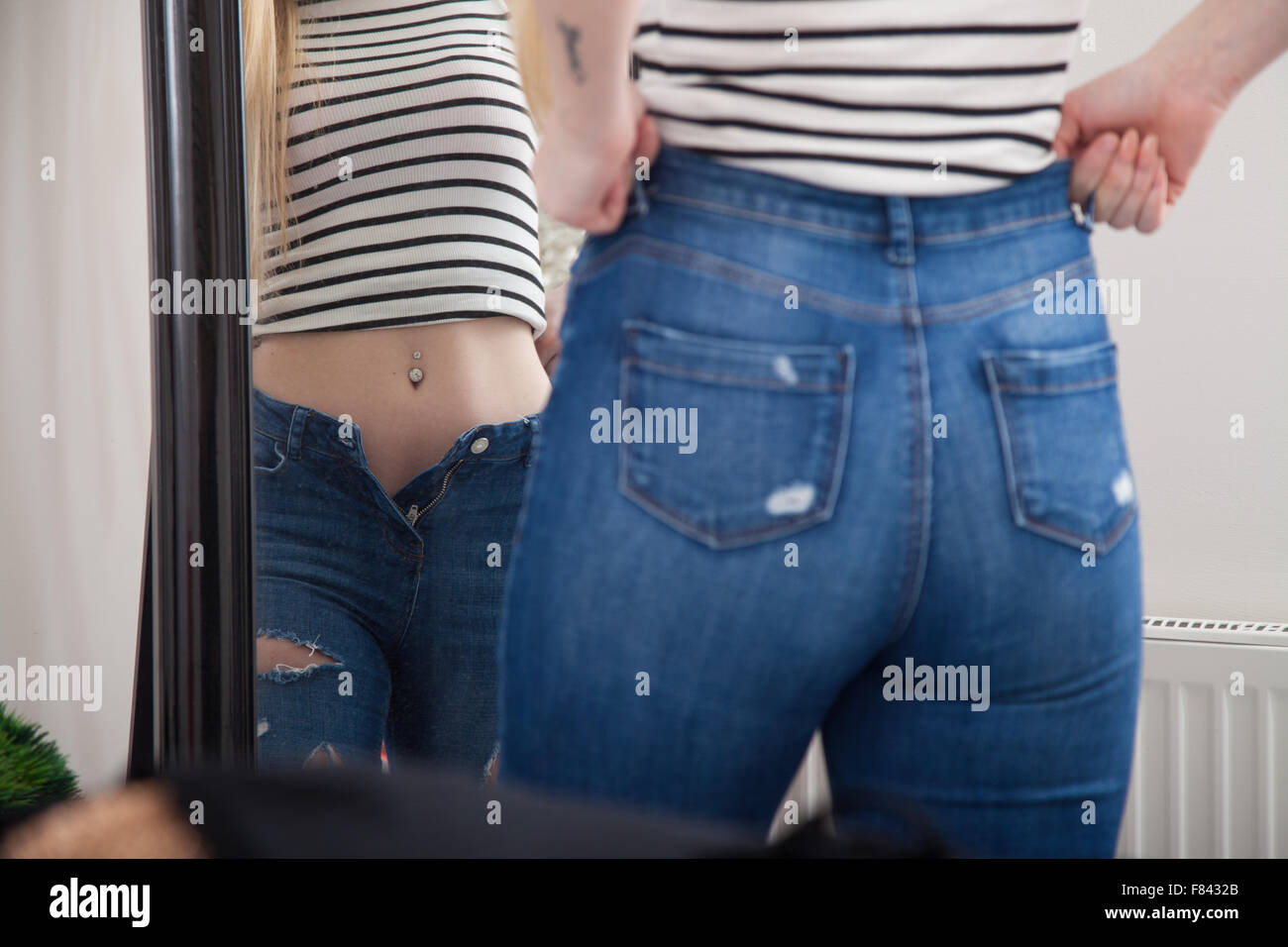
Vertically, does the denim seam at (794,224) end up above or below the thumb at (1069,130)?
below

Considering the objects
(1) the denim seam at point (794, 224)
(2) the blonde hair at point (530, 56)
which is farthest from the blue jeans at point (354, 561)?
(1) the denim seam at point (794, 224)

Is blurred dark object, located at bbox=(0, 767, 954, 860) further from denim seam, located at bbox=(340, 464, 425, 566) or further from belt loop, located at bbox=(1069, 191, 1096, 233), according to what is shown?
denim seam, located at bbox=(340, 464, 425, 566)

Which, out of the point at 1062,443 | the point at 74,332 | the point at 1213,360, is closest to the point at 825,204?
the point at 1062,443

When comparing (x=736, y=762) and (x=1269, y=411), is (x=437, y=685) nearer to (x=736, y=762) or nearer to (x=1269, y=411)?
(x=736, y=762)

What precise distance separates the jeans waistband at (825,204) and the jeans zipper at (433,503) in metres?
0.29

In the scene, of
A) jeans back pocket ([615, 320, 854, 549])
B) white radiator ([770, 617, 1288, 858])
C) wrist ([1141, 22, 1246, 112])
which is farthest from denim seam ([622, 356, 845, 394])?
white radiator ([770, 617, 1288, 858])

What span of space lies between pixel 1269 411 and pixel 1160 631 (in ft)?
0.76

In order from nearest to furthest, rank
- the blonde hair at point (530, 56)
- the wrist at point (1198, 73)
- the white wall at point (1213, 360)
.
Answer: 1. the wrist at point (1198, 73)
2. the blonde hair at point (530, 56)
3. the white wall at point (1213, 360)

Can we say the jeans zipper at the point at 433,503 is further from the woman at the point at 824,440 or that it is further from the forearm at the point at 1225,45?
the forearm at the point at 1225,45

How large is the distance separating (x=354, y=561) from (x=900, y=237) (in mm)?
391

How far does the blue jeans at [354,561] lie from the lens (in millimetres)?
625

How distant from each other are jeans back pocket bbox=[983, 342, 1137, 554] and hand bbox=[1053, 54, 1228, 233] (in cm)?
10

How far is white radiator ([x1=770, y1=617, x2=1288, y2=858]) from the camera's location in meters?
1.05

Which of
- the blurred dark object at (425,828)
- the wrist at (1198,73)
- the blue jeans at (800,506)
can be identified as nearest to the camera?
the blurred dark object at (425,828)
